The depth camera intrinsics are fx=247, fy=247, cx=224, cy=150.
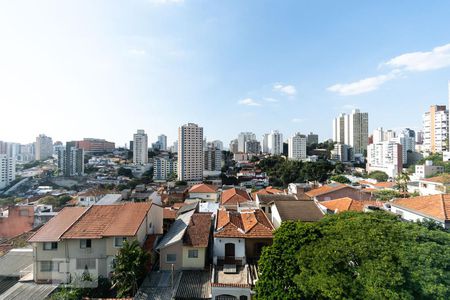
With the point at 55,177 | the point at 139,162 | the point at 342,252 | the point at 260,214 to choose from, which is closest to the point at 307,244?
the point at 342,252

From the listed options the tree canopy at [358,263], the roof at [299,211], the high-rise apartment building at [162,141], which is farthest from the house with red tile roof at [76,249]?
the high-rise apartment building at [162,141]

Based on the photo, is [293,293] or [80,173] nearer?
[293,293]

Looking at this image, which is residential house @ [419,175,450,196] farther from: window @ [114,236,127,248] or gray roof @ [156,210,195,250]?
window @ [114,236,127,248]

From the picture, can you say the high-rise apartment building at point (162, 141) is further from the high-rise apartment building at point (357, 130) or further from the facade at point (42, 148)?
the high-rise apartment building at point (357, 130)

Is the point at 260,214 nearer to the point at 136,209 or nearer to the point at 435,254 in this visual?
the point at 136,209

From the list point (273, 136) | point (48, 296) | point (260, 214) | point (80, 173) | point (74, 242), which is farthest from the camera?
point (273, 136)
